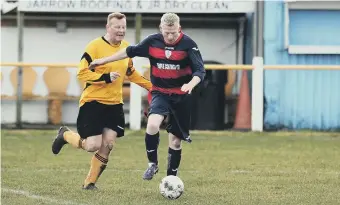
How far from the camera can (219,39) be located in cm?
2033

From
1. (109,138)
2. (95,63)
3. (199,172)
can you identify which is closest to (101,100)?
(109,138)

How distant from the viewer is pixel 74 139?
924 cm

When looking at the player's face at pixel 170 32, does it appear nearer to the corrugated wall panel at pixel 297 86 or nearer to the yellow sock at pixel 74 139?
the yellow sock at pixel 74 139

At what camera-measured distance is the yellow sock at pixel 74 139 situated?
9.15 meters

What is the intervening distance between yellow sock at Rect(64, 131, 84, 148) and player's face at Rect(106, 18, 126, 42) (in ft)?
3.78

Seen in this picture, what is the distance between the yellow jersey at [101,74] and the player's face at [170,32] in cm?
69

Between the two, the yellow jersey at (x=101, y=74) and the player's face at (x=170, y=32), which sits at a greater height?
the player's face at (x=170, y=32)

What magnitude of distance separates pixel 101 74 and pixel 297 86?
32.1ft

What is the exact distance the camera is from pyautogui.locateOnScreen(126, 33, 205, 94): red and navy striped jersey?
8.52m

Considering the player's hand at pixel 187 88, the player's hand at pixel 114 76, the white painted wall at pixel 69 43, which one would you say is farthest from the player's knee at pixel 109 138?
the white painted wall at pixel 69 43

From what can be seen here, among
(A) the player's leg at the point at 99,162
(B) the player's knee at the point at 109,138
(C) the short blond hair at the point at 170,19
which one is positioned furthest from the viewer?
(B) the player's knee at the point at 109,138

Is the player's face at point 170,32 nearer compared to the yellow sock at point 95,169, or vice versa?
the player's face at point 170,32

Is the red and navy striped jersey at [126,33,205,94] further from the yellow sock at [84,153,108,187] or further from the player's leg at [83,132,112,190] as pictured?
the yellow sock at [84,153,108,187]

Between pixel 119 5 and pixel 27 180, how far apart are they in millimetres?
10040
